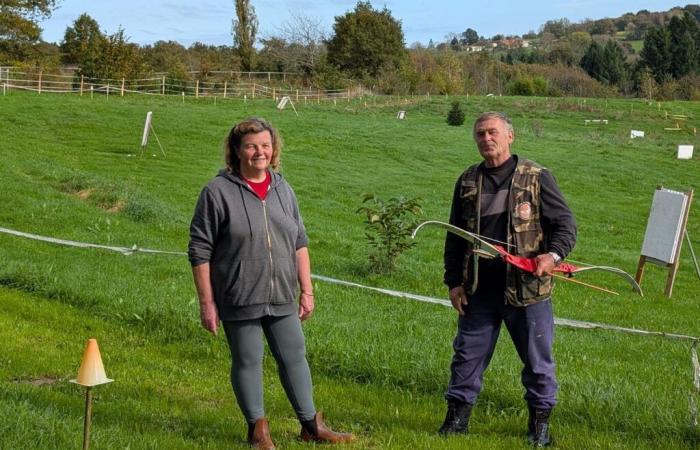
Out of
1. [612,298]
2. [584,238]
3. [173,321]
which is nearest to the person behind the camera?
[173,321]

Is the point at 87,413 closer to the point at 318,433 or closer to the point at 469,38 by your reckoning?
the point at 318,433

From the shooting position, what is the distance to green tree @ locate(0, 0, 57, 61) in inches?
1972

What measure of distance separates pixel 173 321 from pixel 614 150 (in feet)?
108

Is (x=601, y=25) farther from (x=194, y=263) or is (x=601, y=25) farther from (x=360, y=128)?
(x=194, y=263)

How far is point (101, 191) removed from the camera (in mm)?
17078

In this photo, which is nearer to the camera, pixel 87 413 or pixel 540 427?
pixel 87 413

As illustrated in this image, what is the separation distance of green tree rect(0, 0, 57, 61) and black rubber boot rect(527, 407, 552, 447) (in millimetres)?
50869

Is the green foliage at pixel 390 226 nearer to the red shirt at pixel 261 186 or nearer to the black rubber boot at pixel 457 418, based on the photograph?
the black rubber boot at pixel 457 418

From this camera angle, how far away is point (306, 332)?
24.4 feet

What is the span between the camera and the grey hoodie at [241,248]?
4.49 m

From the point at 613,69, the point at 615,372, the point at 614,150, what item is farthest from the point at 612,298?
the point at 613,69

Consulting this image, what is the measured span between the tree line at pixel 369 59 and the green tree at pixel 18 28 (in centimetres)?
6

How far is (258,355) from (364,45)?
2820 inches

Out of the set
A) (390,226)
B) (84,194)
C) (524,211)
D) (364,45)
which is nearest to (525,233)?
(524,211)
